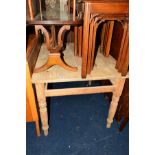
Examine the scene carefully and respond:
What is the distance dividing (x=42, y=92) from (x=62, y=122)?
1.54ft

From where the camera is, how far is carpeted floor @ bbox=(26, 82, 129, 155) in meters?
1.11

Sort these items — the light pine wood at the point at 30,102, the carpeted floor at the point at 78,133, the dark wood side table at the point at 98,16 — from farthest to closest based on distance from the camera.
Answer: the carpeted floor at the point at 78,133, the light pine wood at the point at 30,102, the dark wood side table at the point at 98,16

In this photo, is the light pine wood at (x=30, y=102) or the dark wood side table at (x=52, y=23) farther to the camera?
the light pine wood at (x=30, y=102)

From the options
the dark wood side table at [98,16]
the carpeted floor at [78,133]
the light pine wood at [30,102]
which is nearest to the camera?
the dark wood side table at [98,16]

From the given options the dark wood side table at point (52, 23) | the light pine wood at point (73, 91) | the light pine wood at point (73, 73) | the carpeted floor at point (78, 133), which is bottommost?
the carpeted floor at point (78, 133)

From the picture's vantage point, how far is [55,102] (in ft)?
4.80

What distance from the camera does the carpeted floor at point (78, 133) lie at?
3.63 ft

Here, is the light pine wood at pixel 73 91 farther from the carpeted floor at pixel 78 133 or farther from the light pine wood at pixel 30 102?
the carpeted floor at pixel 78 133

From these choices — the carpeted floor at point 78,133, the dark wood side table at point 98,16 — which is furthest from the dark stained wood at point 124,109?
the dark wood side table at point 98,16

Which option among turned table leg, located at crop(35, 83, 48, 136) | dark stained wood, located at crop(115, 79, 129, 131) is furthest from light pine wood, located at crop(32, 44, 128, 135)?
dark stained wood, located at crop(115, 79, 129, 131)

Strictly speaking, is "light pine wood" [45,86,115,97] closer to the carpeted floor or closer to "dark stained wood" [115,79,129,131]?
"dark stained wood" [115,79,129,131]
